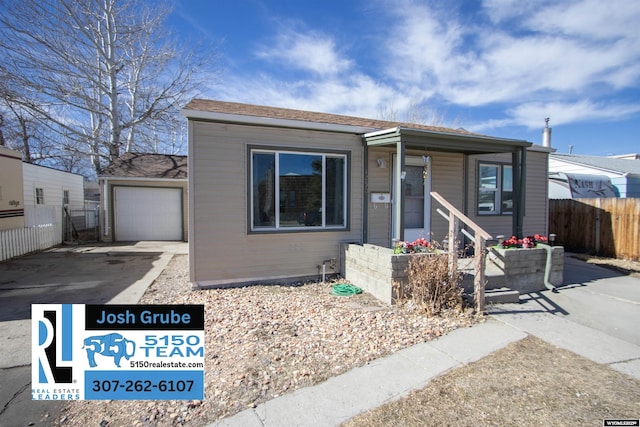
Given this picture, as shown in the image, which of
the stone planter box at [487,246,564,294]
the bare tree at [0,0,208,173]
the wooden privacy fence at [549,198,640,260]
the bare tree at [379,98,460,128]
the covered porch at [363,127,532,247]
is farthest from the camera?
the bare tree at [379,98,460,128]

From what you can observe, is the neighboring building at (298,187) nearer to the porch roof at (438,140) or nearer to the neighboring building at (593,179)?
the porch roof at (438,140)

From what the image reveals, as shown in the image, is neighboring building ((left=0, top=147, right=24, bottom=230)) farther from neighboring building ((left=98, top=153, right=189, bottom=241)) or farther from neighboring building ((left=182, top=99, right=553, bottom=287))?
neighboring building ((left=182, top=99, right=553, bottom=287))

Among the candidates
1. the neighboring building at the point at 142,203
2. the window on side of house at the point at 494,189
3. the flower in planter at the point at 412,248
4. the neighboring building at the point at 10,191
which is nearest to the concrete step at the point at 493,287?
the flower in planter at the point at 412,248

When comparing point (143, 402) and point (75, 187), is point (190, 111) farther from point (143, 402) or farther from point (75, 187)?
point (75, 187)

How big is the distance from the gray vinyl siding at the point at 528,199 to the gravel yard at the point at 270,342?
4.68 m

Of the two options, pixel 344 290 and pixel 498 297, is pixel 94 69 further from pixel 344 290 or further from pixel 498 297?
pixel 498 297

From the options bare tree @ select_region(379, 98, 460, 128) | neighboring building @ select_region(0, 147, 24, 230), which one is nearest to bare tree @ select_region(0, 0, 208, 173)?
neighboring building @ select_region(0, 147, 24, 230)

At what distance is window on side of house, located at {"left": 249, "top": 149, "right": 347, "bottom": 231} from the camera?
6332mm

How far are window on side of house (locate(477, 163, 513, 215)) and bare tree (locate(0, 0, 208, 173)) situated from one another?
17.3 m

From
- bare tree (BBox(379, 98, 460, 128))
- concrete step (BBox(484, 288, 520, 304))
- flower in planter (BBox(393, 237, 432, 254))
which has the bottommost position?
concrete step (BBox(484, 288, 520, 304))

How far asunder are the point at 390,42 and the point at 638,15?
643 centimetres

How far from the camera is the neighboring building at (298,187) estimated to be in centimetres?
595

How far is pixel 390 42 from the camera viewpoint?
11438 millimetres

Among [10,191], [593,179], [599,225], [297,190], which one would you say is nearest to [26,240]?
[10,191]
